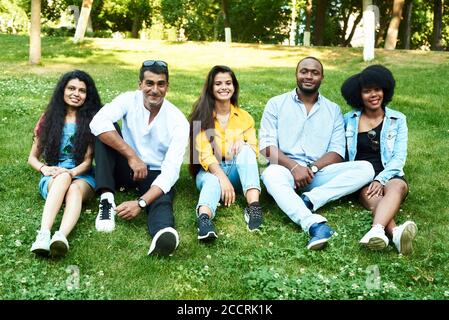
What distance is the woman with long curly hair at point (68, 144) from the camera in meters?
5.41

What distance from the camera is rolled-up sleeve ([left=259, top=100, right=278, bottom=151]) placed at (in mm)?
6332

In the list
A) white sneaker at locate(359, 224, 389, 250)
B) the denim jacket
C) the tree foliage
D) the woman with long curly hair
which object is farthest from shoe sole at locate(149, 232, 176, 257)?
the tree foliage

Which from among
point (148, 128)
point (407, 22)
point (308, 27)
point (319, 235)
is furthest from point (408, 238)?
point (407, 22)

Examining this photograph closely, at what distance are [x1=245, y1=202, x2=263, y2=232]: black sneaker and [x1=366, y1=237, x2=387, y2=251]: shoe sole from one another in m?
1.14

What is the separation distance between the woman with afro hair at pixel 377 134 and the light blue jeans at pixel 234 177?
1.22 metres

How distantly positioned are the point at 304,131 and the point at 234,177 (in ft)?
3.23

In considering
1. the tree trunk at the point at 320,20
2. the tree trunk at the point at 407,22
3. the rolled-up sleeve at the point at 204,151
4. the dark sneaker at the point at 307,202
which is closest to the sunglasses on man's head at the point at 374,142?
the dark sneaker at the point at 307,202

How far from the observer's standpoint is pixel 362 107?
6.43 m

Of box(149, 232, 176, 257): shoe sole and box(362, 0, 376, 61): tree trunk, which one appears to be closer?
box(149, 232, 176, 257): shoe sole

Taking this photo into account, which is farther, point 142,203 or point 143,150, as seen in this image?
point 143,150

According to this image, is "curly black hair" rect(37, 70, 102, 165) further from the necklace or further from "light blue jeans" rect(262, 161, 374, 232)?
"light blue jeans" rect(262, 161, 374, 232)

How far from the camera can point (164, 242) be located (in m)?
4.88

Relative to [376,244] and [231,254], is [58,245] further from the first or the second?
[376,244]
